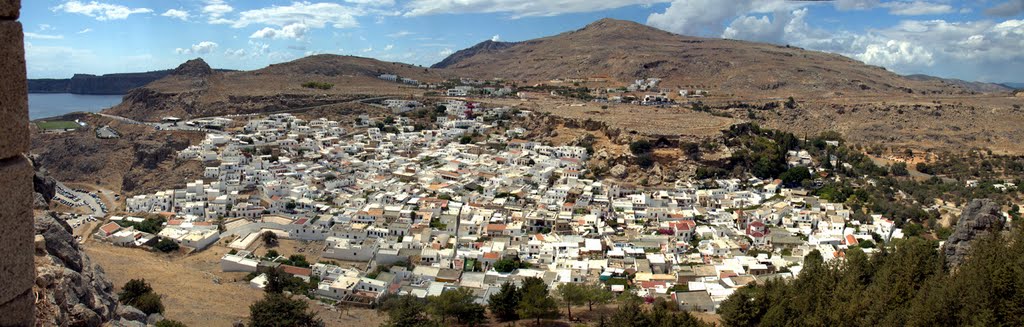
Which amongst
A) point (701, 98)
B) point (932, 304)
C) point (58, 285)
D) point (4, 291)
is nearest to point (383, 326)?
point (58, 285)

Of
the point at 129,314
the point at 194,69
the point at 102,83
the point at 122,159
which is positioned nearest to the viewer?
the point at 129,314

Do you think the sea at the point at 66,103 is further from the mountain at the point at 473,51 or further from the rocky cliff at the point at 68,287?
the rocky cliff at the point at 68,287

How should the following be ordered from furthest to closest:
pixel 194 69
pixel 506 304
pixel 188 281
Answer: pixel 194 69, pixel 188 281, pixel 506 304

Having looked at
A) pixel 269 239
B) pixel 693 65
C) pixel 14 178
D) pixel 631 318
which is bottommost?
pixel 269 239

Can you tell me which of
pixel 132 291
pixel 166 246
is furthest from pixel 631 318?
pixel 166 246

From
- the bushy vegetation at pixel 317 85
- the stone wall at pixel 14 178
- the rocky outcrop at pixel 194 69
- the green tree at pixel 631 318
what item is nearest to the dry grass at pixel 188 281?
the green tree at pixel 631 318

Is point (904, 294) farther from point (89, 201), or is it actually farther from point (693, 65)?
point (693, 65)

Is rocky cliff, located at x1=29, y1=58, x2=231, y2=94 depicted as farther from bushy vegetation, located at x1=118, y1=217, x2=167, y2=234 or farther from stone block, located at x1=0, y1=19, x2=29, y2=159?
stone block, located at x1=0, y1=19, x2=29, y2=159
